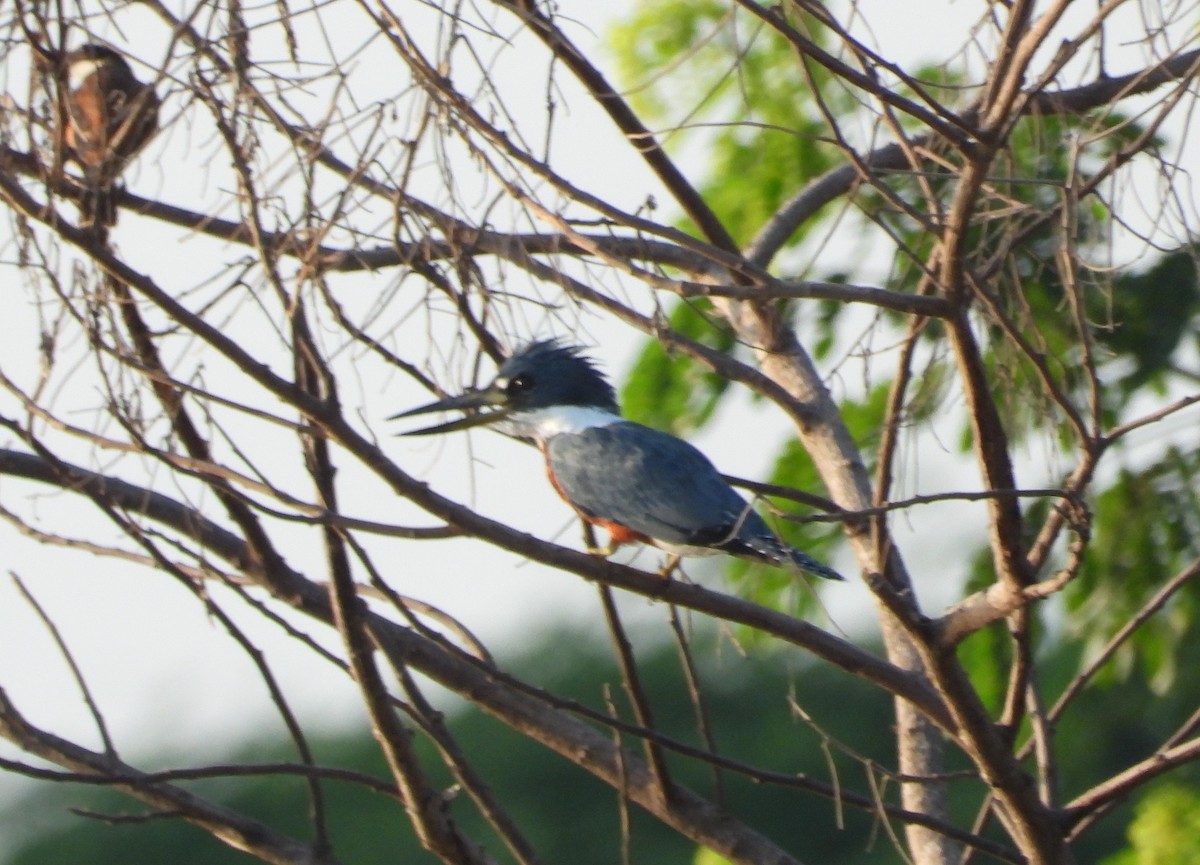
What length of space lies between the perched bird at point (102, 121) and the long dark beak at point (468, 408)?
2.13 ft

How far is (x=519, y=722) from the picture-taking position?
2.89 meters

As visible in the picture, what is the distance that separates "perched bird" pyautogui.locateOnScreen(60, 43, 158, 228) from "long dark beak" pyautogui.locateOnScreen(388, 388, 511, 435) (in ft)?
2.13

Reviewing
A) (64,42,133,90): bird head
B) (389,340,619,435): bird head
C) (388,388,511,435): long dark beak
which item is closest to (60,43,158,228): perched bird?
(64,42,133,90): bird head

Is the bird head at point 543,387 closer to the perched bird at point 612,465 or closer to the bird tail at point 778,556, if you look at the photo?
the perched bird at point 612,465

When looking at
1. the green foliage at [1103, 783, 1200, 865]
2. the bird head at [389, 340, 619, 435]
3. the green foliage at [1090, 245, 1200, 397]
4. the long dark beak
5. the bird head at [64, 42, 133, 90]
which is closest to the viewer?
A: the bird head at [64, 42, 133, 90]

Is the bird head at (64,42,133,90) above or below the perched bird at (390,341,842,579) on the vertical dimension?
above

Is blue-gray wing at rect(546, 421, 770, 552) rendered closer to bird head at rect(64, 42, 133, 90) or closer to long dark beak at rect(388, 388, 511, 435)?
long dark beak at rect(388, 388, 511, 435)

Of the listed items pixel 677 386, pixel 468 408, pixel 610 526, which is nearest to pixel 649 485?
pixel 610 526

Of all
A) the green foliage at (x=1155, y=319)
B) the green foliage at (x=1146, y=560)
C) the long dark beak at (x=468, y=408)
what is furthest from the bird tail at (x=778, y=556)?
the green foliage at (x=1155, y=319)

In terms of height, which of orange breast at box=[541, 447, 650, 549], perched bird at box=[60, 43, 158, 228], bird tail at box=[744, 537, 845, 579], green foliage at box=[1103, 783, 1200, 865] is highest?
perched bird at box=[60, 43, 158, 228]

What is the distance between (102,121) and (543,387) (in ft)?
5.19

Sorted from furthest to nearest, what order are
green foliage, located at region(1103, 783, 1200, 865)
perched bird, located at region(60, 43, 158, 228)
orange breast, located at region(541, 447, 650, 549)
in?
1. orange breast, located at region(541, 447, 650, 549)
2. green foliage, located at region(1103, 783, 1200, 865)
3. perched bird, located at region(60, 43, 158, 228)

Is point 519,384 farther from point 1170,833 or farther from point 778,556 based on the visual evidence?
point 1170,833

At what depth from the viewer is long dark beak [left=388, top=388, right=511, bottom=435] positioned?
10.6 ft
